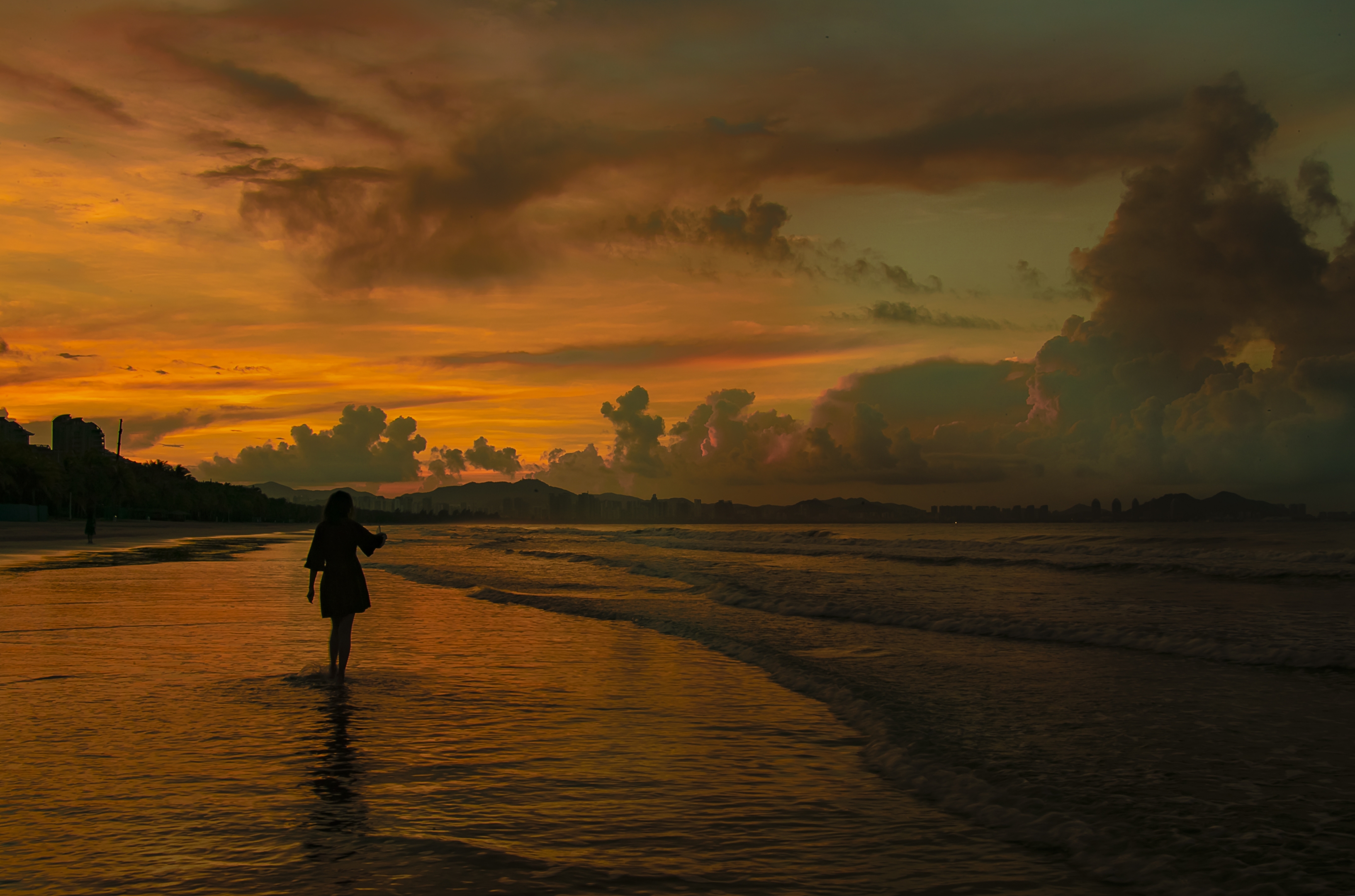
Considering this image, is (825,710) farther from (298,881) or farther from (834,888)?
(298,881)

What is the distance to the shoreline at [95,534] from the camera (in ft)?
161

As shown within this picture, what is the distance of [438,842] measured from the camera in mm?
Result: 5484

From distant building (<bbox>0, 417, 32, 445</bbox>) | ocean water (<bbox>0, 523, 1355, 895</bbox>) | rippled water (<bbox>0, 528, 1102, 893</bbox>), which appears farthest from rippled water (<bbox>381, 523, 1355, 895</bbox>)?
distant building (<bbox>0, 417, 32, 445</bbox>)

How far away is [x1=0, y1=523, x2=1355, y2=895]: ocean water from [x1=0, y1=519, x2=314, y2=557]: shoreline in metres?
36.0

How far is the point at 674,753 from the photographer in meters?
7.78

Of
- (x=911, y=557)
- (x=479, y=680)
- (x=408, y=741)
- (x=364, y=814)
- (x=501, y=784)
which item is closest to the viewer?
(x=364, y=814)

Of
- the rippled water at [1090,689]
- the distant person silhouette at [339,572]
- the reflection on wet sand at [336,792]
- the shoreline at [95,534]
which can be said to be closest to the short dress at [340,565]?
the distant person silhouette at [339,572]

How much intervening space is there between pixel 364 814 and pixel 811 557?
44.4 meters

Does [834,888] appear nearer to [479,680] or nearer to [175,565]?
[479,680]

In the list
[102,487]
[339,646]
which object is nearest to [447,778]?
[339,646]

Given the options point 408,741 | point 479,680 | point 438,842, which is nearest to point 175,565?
point 479,680

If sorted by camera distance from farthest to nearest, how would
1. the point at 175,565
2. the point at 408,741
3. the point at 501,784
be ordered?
the point at 175,565 → the point at 408,741 → the point at 501,784

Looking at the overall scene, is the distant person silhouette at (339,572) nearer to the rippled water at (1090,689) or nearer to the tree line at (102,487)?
the rippled water at (1090,689)

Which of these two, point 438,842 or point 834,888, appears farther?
point 438,842
